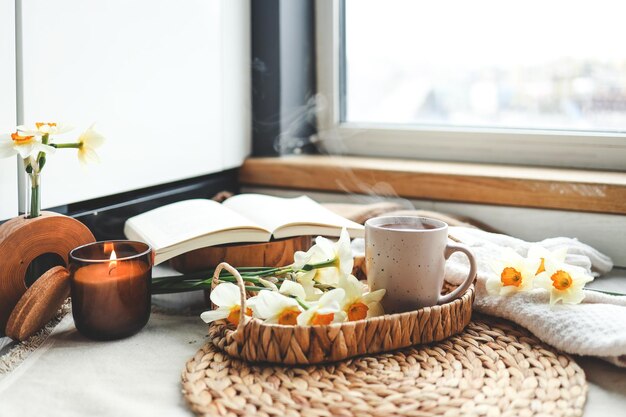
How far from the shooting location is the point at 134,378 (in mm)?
736

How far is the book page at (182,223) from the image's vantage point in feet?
3.10

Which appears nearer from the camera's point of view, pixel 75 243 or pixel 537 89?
pixel 75 243

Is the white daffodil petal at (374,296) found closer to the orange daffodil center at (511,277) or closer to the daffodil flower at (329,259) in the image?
the daffodil flower at (329,259)

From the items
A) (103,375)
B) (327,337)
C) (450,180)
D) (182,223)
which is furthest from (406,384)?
(450,180)

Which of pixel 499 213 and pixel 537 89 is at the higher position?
pixel 537 89

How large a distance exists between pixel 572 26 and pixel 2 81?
1061mm

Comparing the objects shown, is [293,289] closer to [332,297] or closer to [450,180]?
[332,297]

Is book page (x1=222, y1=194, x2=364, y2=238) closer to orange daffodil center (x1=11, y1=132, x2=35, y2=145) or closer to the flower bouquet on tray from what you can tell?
the flower bouquet on tray

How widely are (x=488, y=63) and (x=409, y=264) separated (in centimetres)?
83

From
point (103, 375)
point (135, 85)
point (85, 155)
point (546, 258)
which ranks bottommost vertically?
point (103, 375)

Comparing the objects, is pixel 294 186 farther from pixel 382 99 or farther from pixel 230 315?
pixel 230 315

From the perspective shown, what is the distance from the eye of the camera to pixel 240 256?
3.21 feet

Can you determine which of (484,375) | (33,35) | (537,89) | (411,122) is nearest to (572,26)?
(537,89)

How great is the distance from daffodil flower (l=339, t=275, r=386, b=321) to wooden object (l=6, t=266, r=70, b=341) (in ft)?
1.14
